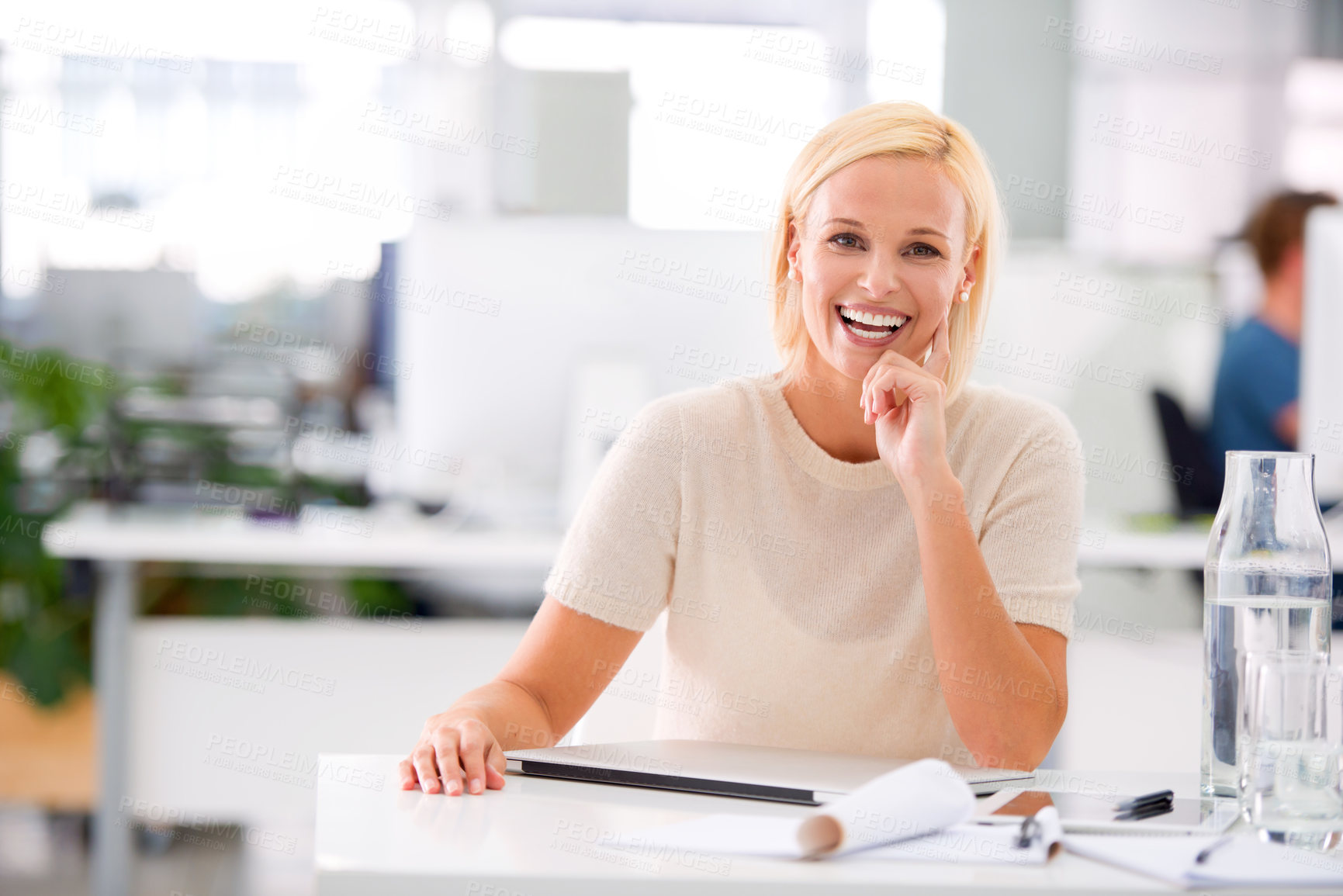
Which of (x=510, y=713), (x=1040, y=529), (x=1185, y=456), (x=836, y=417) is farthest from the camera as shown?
(x=1185, y=456)

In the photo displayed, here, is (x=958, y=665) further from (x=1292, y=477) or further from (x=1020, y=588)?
(x=1292, y=477)

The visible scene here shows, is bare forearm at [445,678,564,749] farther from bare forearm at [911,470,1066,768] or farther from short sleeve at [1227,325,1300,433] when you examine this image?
short sleeve at [1227,325,1300,433]

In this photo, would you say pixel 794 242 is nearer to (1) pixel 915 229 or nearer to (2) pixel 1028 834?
(1) pixel 915 229

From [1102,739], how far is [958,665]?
1.66 metres

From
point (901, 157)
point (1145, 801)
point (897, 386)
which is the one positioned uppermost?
point (901, 157)

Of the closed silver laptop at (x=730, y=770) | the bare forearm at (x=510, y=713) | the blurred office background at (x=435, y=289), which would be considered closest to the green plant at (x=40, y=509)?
the blurred office background at (x=435, y=289)

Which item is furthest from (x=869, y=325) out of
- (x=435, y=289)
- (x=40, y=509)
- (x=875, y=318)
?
(x=40, y=509)

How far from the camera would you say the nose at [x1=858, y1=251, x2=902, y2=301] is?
142cm

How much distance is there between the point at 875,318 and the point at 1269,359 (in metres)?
2.41

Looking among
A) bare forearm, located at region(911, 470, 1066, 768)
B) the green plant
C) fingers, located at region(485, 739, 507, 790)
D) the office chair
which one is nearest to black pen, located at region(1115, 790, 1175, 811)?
bare forearm, located at region(911, 470, 1066, 768)

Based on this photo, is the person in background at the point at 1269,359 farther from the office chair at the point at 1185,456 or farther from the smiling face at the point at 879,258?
the smiling face at the point at 879,258

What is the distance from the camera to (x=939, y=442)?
1323 millimetres

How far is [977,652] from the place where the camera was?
129 cm

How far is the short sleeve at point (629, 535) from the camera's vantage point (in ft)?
4.64
